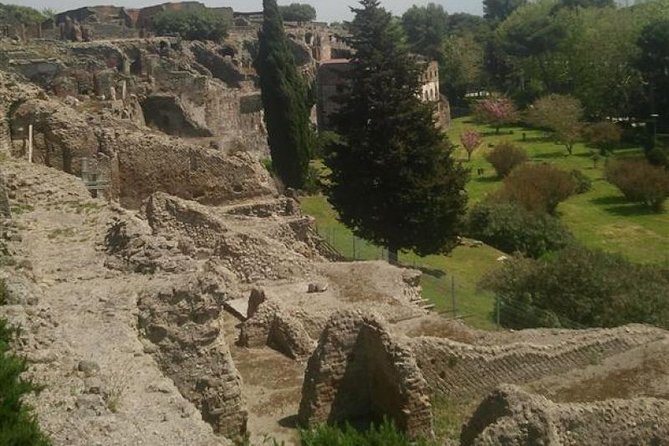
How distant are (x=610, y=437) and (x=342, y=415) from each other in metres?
3.13

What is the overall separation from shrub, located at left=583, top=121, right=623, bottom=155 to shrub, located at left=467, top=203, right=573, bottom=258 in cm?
2038

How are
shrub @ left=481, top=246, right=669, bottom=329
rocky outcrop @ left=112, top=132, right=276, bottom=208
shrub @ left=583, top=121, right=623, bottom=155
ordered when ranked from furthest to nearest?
shrub @ left=583, top=121, right=623, bottom=155 → rocky outcrop @ left=112, top=132, right=276, bottom=208 → shrub @ left=481, top=246, right=669, bottom=329

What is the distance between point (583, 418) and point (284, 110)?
2598 cm

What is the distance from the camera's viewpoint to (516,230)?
2791 cm

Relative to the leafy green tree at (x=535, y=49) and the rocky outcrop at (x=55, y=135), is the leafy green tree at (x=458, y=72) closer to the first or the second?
the leafy green tree at (x=535, y=49)

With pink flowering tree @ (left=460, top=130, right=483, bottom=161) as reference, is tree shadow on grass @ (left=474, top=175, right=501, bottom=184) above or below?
below

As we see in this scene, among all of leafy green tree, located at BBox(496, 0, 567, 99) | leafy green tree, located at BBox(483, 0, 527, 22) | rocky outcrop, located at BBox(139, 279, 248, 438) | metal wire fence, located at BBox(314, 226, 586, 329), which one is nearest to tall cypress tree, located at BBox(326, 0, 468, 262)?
metal wire fence, located at BBox(314, 226, 586, 329)

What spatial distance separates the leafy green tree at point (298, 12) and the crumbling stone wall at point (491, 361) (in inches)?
3716

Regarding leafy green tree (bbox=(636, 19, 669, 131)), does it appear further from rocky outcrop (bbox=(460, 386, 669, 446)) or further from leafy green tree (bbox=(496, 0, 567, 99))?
rocky outcrop (bbox=(460, 386, 669, 446))

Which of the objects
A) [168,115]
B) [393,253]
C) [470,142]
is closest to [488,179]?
[470,142]

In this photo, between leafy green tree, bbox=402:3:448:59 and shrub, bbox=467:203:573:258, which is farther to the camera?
leafy green tree, bbox=402:3:448:59

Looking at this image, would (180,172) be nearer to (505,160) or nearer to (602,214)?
(602,214)

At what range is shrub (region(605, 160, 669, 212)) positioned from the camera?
113 ft

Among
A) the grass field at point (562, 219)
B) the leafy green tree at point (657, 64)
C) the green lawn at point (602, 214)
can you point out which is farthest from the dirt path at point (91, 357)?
the leafy green tree at point (657, 64)
